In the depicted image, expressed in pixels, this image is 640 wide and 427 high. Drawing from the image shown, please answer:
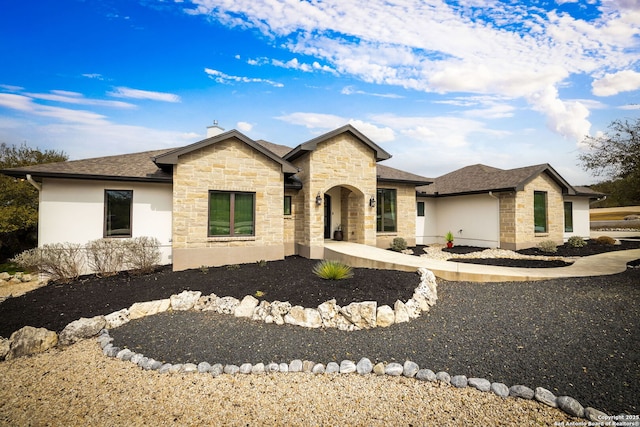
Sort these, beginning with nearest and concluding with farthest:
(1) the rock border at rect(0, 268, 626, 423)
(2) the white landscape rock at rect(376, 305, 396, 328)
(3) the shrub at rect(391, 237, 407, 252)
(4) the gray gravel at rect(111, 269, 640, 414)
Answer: (1) the rock border at rect(0, 268, 626, 423), (4) the gray gravel at rect(111, 269, 640, 414), (2) the white landscape rock at rect(376, 305, 396, 328), (3) the shrub at rect(391, 237, 407, 252)

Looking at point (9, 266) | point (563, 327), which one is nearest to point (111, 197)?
point (9, 266)

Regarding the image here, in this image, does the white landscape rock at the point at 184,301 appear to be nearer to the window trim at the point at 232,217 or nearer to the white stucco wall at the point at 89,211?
the window trim at the point at 232,217

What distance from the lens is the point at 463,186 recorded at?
653 inches

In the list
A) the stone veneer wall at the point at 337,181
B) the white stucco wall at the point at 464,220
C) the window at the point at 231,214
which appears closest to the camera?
the window at the point at 231,214

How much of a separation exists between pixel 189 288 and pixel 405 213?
11.4m

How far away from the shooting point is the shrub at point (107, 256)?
907 cm

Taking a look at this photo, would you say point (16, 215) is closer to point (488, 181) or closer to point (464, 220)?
point (464, 220)

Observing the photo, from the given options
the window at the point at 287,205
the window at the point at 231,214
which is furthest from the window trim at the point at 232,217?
the window at the point at 287,205

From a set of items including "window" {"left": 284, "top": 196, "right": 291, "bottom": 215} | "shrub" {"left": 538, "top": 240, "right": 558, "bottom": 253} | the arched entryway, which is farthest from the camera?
"shrub" {"left": 538, "top": 240, "right": 558, "bottom": 253}

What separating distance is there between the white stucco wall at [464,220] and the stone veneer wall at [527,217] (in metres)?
0.48

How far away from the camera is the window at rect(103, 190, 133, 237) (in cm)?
1024

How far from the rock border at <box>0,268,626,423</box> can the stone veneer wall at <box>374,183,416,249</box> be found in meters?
7.62

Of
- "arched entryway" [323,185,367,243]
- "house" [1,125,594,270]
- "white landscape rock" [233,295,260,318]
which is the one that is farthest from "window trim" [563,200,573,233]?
"white landscape rock" [233,295,260,318]

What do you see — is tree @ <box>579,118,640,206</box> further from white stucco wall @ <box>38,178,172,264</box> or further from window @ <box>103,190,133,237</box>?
window @ <box>103,190,133,237</box>
